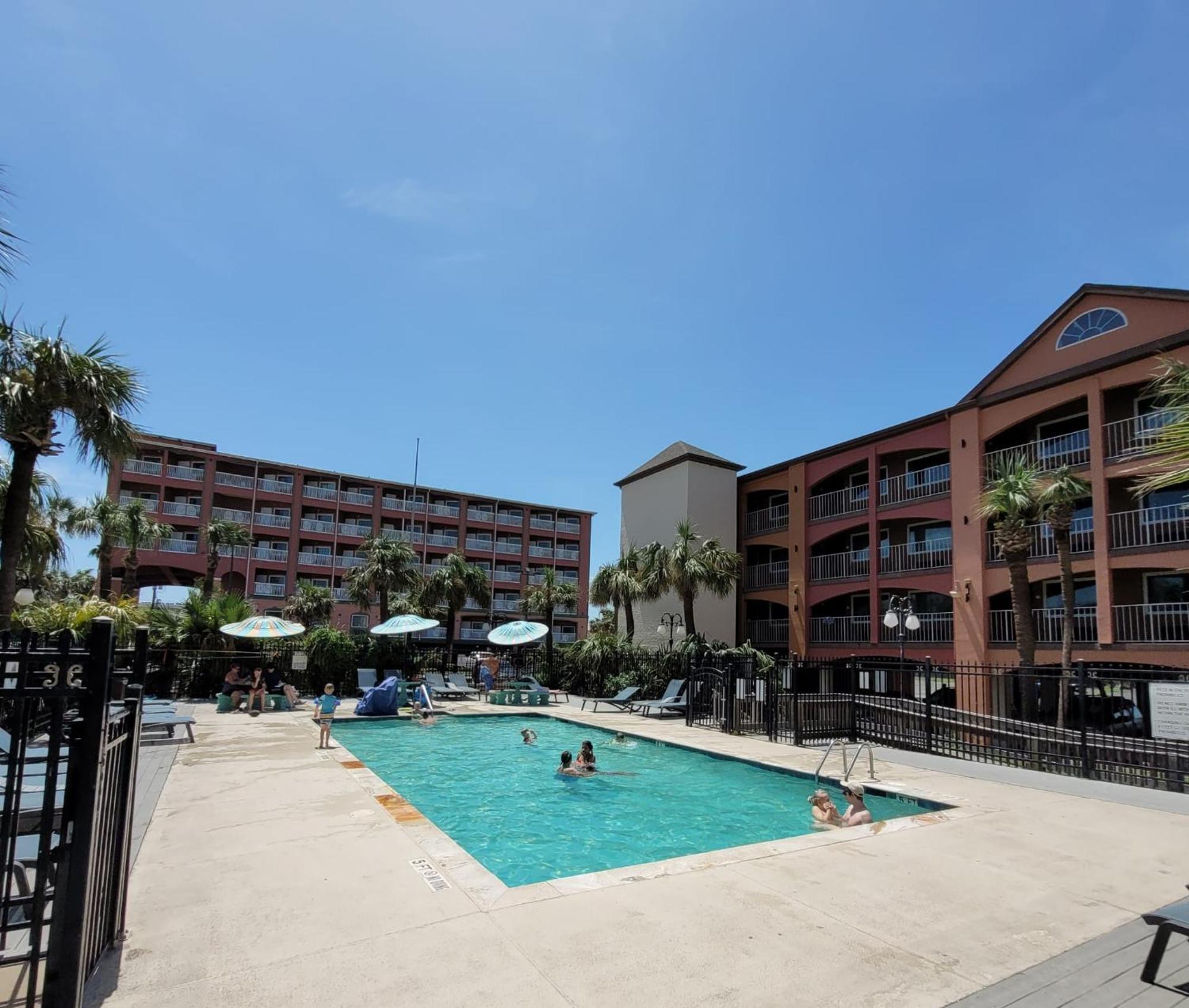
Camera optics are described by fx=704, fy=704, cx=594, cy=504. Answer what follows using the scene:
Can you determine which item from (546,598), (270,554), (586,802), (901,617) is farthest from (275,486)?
(586,802)

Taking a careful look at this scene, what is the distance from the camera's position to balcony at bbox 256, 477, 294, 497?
53.1 m

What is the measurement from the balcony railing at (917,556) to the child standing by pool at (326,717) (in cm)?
2008

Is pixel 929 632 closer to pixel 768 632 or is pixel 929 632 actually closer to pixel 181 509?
pixel 768 632

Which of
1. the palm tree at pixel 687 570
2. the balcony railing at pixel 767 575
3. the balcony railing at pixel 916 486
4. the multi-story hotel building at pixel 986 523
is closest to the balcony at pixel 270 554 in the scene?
the multi-story hotel building at pixel 986 523

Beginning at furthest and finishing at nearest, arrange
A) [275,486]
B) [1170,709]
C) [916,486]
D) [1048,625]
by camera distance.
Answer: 1. [275,486]
2. [916,486]
3. [1048,625]
4. [1170,709]

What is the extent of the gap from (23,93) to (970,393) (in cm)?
2543

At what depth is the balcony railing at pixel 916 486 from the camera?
82.7 feet

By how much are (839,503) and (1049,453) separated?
27.2 feet

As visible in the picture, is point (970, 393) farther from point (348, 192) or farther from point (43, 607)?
point (43, 607)

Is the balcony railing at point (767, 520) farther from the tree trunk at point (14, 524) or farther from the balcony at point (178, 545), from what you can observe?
the balcony at point (178, 545)

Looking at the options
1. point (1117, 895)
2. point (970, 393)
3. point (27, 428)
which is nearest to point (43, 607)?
point (27, 428)

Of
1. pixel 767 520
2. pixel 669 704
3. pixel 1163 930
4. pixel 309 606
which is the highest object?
pixel 767 520

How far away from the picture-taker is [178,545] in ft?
159

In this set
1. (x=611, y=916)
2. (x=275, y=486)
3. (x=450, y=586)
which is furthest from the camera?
(x=275, y=486)
